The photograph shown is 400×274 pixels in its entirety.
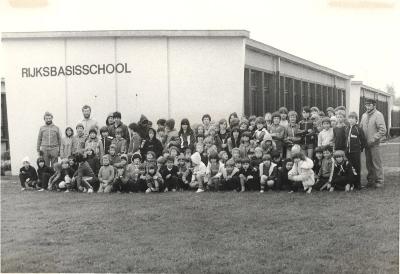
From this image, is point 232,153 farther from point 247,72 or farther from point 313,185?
point 247,72

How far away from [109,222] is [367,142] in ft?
16.4

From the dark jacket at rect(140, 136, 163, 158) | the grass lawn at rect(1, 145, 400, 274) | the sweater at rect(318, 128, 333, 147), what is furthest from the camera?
the dark jacket at rect(140, 136, 163, 158)

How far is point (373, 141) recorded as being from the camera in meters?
10.0

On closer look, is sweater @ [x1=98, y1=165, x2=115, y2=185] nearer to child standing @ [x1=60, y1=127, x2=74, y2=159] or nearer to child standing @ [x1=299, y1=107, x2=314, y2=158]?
child standing @ [x1=60, y1=127, x2=74, y2=159]

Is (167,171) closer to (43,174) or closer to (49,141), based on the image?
(43,174)

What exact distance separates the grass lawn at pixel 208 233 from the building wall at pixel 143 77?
4628mm

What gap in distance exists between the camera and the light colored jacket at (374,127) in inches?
393

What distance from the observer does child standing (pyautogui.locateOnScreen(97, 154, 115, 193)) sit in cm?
1067

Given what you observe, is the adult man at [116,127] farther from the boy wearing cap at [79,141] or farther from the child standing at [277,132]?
the child standing at [277,132]

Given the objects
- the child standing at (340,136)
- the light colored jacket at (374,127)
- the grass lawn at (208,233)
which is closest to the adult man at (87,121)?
the grass lawn at (208,233)

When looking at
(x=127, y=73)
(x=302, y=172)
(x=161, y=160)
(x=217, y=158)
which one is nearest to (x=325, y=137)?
(x=302, y=172)

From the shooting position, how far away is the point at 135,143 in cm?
1153

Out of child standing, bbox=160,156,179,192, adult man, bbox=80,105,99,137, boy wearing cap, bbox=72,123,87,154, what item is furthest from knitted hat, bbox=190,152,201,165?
adult man, bbox=80,105,99,137

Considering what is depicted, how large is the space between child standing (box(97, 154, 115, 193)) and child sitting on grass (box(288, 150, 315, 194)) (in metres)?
3.26
